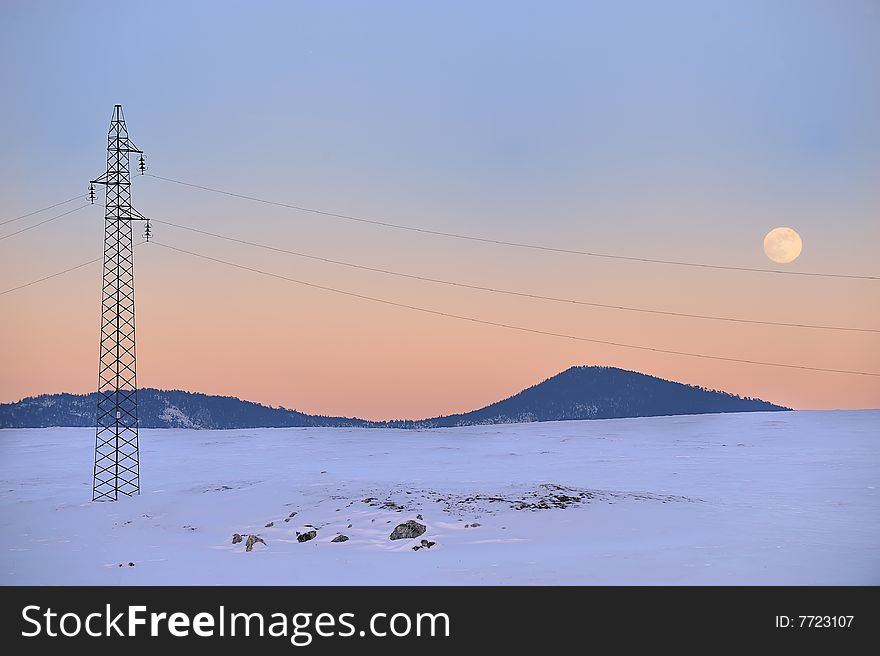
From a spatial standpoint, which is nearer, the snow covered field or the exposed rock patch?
the snow covered field

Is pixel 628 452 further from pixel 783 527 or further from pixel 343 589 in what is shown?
pixel 343 589

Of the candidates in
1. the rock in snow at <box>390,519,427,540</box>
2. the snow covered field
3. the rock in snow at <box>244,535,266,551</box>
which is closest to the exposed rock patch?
the snow covered field

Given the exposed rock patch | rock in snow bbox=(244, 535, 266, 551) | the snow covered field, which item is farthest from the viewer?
the exposed rock patch

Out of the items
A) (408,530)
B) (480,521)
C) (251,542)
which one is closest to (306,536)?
(251,542)

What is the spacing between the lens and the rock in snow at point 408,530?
2491 cm

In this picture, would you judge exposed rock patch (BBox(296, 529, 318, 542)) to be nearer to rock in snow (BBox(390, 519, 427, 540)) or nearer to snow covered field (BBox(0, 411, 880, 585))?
snow covered field (BBox(0, 411, 880, 585))

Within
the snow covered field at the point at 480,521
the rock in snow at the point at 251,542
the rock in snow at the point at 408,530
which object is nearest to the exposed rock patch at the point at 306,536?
the snow covered field at the point at 480,521

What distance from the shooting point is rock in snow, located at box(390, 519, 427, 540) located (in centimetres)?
2491

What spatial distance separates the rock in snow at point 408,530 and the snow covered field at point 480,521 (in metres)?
0.50

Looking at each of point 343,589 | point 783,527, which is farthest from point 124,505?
point 783,527

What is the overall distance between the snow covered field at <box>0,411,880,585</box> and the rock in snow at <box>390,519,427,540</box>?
19.5 inches

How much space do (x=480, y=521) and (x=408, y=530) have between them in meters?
2.68

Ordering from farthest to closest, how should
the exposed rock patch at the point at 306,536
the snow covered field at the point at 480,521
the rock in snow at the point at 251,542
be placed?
the exposed rock patch at the point at 306,536, the rock in snow at the point at 251,542, the snow covered field at the point at 480,521

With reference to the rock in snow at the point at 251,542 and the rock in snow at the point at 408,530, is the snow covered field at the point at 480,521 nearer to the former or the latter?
the rock in snow at the point at 251,542
